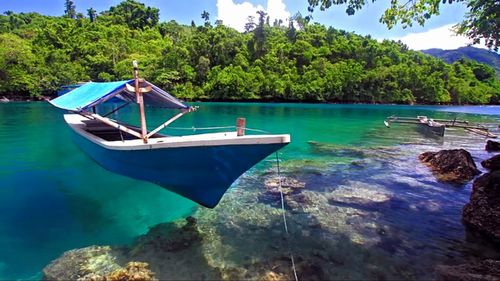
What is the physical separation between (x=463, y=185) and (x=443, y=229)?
455 cm

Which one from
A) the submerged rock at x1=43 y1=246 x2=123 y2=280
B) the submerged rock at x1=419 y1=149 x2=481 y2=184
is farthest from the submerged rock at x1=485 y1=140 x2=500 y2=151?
the submerged rock at x1=43 y1=246 x2=123 y2=280

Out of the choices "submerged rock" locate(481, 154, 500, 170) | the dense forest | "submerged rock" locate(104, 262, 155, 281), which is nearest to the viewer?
"submerged rock" locate(104, 262, 155, 281)

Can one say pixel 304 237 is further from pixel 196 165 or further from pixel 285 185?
pixel 285 185

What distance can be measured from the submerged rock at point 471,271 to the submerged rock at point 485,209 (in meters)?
1.55

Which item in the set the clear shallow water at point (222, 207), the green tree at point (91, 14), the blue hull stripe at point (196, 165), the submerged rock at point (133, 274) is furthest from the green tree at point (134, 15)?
the submerged rock at point (133, 274)

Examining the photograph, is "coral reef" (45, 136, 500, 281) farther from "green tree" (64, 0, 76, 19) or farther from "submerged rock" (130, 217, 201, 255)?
"green tree" (64, 0, 76, 19)

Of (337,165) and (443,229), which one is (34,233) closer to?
(443,229)

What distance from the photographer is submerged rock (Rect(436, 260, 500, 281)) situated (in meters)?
5.16

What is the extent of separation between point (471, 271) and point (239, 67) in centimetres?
7006

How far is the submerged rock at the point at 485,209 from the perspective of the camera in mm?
6969

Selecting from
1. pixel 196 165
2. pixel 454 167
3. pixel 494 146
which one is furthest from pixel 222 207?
pixel 494 146

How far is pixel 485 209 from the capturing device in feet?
24.3

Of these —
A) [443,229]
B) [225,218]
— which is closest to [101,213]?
[225,218]

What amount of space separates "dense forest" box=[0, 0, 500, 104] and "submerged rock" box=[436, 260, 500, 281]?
64248 millimetres
